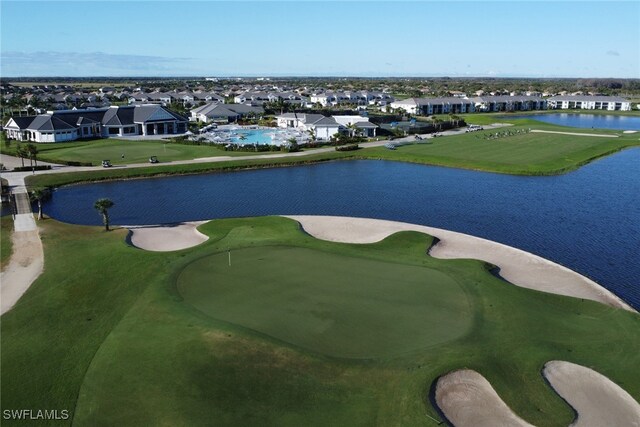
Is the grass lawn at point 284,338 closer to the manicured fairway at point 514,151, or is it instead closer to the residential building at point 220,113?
the manicured fairway at point 514,151

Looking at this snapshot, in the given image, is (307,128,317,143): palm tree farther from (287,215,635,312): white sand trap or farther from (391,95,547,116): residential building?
(391,95,547,116): residential building

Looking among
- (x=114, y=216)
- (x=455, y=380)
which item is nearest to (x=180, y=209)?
(x=114, y=216)

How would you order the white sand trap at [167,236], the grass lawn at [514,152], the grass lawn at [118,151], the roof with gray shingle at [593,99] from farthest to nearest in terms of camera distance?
1. the roof with gray shingle at [593,99]
2. the grass lawn at [118,151]
3. the grass lawn at [514,152]
4. the white sand trap at [167,236]

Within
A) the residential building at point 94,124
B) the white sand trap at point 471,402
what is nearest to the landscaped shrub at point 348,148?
the residential building at point 94,124

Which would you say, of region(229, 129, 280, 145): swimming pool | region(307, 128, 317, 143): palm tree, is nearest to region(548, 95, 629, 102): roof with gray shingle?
region(307, 128, 317, 143): palm tree

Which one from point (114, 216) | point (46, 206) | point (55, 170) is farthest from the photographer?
point (55, 170)

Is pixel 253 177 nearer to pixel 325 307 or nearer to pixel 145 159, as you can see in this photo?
pixel 145 159
